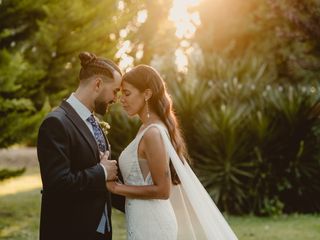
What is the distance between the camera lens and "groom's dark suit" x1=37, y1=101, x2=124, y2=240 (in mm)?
4172

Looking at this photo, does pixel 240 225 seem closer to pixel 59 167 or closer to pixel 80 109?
pixel 80 109

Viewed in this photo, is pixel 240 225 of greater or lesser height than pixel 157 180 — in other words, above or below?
below

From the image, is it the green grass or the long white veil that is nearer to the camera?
the long white veil

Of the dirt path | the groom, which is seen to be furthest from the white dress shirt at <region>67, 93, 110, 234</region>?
the dirt path

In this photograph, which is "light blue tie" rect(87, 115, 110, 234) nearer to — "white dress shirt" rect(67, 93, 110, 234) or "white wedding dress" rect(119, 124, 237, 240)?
"white dress shirt" rect(67, 93, 110, 234)

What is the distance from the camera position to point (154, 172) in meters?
4.42

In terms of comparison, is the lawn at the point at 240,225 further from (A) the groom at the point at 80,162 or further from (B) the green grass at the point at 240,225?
(A) the groom at the point at 80,162

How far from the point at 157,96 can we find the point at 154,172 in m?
0.57

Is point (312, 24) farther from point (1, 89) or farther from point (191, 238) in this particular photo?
point (191, 238)

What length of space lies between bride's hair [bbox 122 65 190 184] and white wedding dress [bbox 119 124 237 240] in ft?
0.28

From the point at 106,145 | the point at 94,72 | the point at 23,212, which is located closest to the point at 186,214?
the point at 106,145

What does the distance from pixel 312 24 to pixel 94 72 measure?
7.96 m

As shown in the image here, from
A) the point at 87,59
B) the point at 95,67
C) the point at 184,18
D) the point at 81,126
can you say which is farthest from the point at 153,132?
the point at 184,18

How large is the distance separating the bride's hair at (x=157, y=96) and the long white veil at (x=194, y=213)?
0.09 metres
